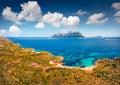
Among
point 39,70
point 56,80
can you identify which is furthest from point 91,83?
point 39,70

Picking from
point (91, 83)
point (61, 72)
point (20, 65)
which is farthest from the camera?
point (20, 65)

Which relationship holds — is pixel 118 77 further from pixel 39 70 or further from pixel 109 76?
pixel 39 70

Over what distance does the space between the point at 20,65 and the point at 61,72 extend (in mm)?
7992

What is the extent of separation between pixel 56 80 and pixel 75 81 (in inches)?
110

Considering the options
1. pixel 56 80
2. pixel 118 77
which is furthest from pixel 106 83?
pixel 56 80

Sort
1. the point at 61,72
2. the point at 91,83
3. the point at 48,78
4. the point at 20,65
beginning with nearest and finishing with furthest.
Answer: the point at 91,83, the point at 48,78, the point at 61,72, the point at 20,65

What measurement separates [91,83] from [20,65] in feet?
44.5

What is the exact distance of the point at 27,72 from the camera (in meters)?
26.1

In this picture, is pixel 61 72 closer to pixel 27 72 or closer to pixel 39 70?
pixel 39 70

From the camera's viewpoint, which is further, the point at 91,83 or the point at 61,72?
the point at 61,72

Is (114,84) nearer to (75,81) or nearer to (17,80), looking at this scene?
(75,81)

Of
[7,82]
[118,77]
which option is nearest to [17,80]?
[7,82]

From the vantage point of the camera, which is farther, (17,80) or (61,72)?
(61,72)

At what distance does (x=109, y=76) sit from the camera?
25.5 m
